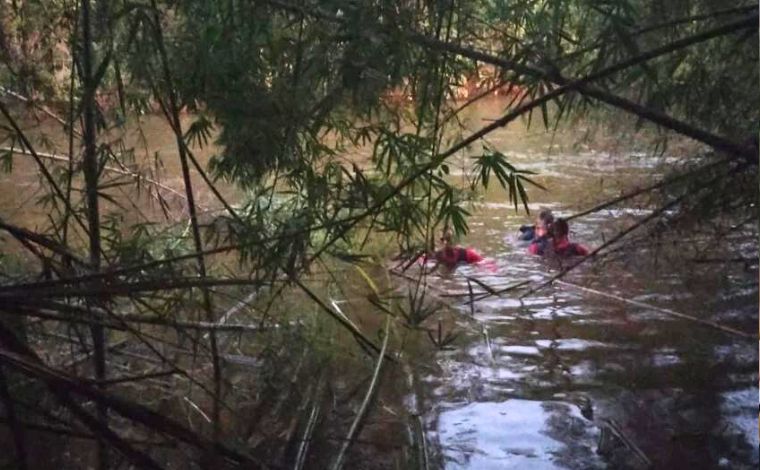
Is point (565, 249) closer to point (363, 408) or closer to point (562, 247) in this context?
point (562, 247)

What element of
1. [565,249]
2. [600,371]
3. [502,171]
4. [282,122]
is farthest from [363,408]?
[565,249]

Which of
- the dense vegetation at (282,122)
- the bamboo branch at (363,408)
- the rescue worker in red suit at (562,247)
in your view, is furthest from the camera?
the rescue worker in red suit at (562,247)

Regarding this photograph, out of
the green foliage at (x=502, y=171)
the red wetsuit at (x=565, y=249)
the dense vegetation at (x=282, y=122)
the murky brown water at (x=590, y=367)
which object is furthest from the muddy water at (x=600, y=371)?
the green foliage at (x=502, y=171)

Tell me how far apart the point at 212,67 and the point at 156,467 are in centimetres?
120

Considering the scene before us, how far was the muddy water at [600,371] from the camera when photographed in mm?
4039

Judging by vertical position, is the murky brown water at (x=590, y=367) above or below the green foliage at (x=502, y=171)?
below

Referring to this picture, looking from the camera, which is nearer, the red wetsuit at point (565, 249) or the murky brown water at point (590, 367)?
the murky brown water at point (590, 367)

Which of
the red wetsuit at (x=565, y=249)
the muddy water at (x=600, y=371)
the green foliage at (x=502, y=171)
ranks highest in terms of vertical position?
the green foliage at (x=502, y=171)

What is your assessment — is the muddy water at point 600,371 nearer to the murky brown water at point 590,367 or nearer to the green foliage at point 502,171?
the murky brown water at point 590,367

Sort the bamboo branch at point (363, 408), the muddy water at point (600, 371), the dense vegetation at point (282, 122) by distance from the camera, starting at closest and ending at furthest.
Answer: the dense vegetation at point (282, 122)
the bamboo branch at point (363, 408)
the muddy water at point (600, 371)

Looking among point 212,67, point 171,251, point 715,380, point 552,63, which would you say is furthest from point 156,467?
point 715,380

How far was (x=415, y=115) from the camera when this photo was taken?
3.15 metres

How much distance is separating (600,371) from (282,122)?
8.26 ft

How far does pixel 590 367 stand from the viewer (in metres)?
4.96
